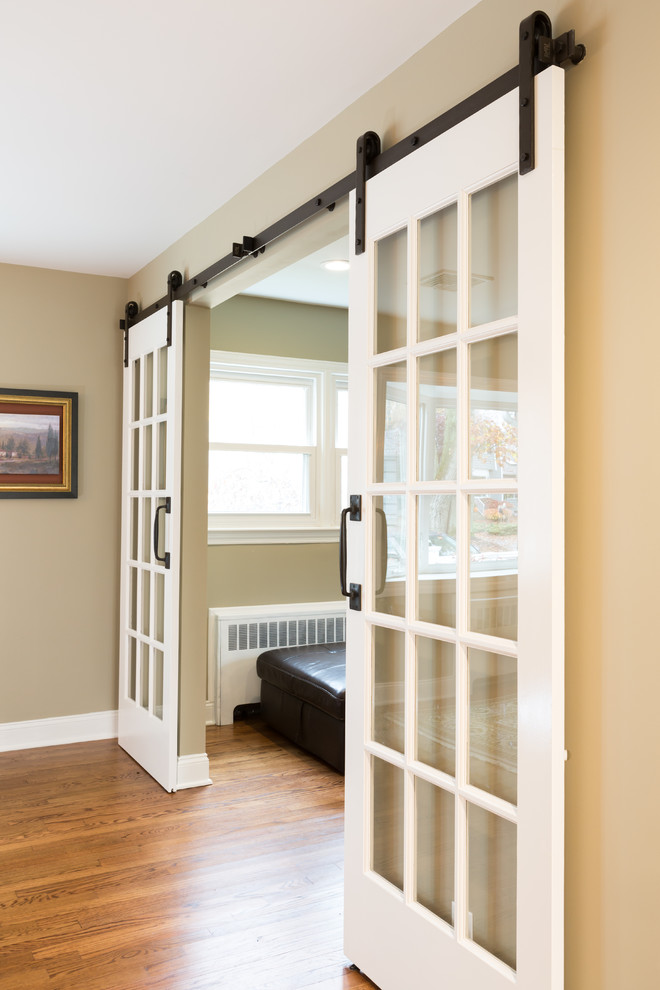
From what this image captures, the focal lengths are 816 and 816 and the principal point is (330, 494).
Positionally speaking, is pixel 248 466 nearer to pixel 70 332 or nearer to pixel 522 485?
pixel 70 332

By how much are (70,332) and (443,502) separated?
300cm

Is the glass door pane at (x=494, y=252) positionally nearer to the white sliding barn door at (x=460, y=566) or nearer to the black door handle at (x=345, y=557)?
the white sliding barn door at (x=460, y=566)

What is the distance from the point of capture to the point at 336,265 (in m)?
4.15

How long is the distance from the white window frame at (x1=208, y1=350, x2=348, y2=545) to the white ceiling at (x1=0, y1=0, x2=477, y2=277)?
1.53 metres

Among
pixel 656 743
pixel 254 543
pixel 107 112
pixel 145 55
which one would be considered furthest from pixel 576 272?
pixel 254 543

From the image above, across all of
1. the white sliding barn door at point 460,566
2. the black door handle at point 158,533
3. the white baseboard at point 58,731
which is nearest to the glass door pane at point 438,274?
the white sliding barn door at point 460,566

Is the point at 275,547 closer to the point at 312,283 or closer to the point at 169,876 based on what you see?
the point at 312,283

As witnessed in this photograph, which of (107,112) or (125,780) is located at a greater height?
(107,112)

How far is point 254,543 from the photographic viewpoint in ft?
16.0

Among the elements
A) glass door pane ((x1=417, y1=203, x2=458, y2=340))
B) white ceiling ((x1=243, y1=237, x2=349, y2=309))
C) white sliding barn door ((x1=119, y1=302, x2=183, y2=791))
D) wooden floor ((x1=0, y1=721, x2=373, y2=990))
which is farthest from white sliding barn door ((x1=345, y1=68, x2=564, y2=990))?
white ceiling ((x1=243, y1=237, x2=349, y2=309))

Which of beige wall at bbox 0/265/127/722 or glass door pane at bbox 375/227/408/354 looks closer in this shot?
glass door pane at bbox 375/227/408/354

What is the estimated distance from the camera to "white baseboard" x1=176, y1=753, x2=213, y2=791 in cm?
365

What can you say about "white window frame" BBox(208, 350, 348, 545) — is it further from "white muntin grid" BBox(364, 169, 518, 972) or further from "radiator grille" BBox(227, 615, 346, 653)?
"white muntin grid" BBox(364, 169, 518, 972)

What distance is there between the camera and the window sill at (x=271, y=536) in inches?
188
